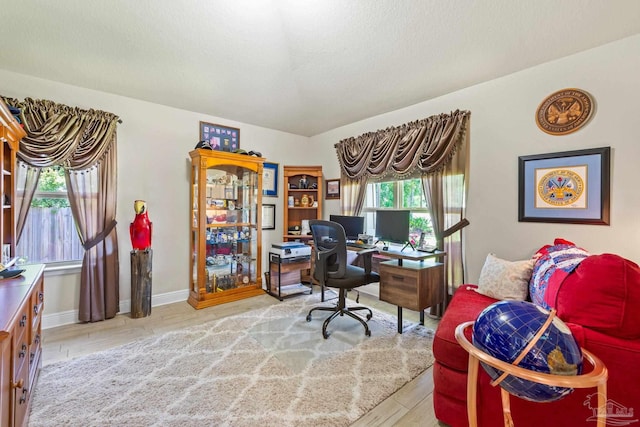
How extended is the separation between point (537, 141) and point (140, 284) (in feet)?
13.6

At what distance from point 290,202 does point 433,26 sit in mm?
2995

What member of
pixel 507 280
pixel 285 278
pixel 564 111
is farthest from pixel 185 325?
pixel 564 111

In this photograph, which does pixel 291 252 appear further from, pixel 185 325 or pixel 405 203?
pixel 405 203

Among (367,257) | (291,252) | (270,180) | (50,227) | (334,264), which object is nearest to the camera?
(334,264)

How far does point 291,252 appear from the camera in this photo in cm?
380

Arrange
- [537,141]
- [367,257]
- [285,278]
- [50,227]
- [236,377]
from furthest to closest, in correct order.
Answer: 1. [285,278]
2. [367,257]
3. [50,227]
4. [537,141]
5. [236,377]

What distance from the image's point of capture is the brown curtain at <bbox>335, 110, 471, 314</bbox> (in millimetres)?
2887

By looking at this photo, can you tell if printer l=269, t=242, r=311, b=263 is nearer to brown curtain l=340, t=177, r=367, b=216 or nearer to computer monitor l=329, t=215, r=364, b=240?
computer monitor l=329, t=215, r=364, b=240

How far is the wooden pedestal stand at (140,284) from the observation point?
9.85 ft

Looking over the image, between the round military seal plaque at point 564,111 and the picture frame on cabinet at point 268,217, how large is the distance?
11.1 feet

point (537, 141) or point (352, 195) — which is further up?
point (537, 141)

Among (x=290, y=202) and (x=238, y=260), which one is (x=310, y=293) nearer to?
(x=238, y=260)

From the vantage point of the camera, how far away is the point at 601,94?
7.05 feet

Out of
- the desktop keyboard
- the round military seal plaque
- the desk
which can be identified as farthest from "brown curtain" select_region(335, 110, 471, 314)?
the desktop keyboard
